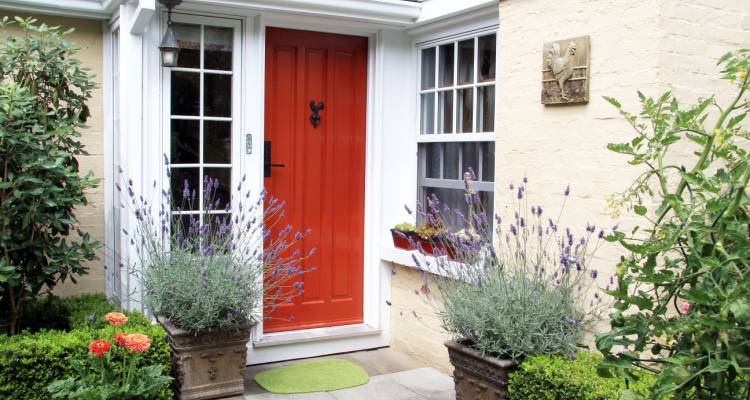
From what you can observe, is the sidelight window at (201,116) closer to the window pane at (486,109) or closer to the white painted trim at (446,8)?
the white painted trim at (446,8)

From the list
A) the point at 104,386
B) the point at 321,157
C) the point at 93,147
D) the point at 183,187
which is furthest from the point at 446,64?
the point at 104,386

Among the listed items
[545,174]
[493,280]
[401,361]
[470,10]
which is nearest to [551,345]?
[493,280]

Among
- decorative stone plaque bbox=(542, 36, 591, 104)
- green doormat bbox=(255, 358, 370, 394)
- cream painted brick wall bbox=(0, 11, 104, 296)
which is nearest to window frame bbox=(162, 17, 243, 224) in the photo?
cream painted brick wall bbox=(0, 11, 104, 296)

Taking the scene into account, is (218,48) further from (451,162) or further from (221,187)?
(451,162)

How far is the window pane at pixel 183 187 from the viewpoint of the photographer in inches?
223

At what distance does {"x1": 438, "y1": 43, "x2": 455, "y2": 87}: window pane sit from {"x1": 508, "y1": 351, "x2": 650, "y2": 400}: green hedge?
2632 millimetres

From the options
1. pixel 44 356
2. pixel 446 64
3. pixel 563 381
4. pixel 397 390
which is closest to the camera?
pixel 563 381

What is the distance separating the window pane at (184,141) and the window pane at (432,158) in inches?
73.2

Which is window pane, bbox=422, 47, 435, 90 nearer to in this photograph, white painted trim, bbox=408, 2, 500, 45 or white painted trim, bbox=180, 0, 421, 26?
white painted trim, bbox=408, 2, 500, 45

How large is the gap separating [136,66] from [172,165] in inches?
29.4

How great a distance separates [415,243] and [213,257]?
1.66 meters

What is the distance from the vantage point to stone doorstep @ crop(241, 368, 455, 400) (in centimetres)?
521

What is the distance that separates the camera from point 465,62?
19.3 feet

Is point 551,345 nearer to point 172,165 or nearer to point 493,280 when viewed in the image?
point 493,280
